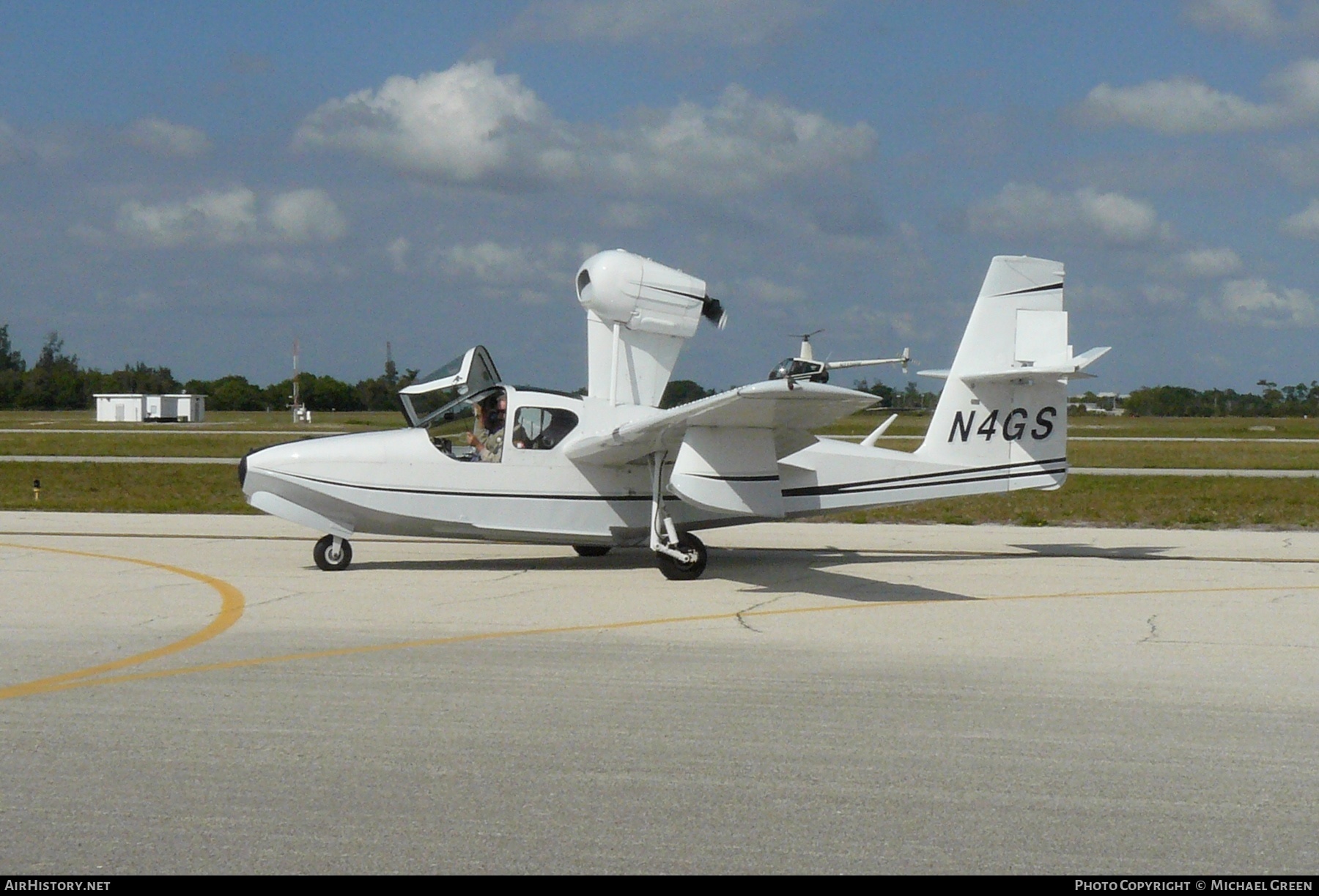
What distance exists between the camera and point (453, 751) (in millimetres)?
6129

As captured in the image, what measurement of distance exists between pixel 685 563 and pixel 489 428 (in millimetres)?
2722

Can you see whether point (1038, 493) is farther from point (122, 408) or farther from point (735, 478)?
point (122, 408)

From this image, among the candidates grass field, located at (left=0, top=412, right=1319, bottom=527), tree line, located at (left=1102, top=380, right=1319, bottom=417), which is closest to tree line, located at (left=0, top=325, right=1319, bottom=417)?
tree line, located at (left=1102, top=380, right=1319, bottom=417)

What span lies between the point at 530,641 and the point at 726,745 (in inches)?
128

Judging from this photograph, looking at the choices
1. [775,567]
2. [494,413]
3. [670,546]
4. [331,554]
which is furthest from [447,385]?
[775,567]

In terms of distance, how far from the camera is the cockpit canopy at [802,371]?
1156 centimetres

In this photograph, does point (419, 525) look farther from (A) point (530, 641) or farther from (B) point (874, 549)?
(B) point (874, 549)

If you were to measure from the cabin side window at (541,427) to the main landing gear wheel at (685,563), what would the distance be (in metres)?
1.81

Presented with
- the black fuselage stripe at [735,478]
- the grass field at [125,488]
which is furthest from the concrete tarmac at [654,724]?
the grass field at [125,488]

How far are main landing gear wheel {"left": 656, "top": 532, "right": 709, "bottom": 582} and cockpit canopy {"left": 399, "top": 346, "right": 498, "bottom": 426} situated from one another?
114 inches

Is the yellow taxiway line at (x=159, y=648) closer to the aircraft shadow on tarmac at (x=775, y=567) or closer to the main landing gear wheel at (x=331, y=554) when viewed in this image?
the main landing gear wheel at (x=331, y=554)

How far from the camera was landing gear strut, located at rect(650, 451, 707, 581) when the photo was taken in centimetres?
1313

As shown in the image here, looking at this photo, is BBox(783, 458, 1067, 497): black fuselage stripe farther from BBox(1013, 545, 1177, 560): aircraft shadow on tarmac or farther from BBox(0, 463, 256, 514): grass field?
BBox(0, 463, 256, 514): grass field

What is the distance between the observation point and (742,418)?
1187cm
